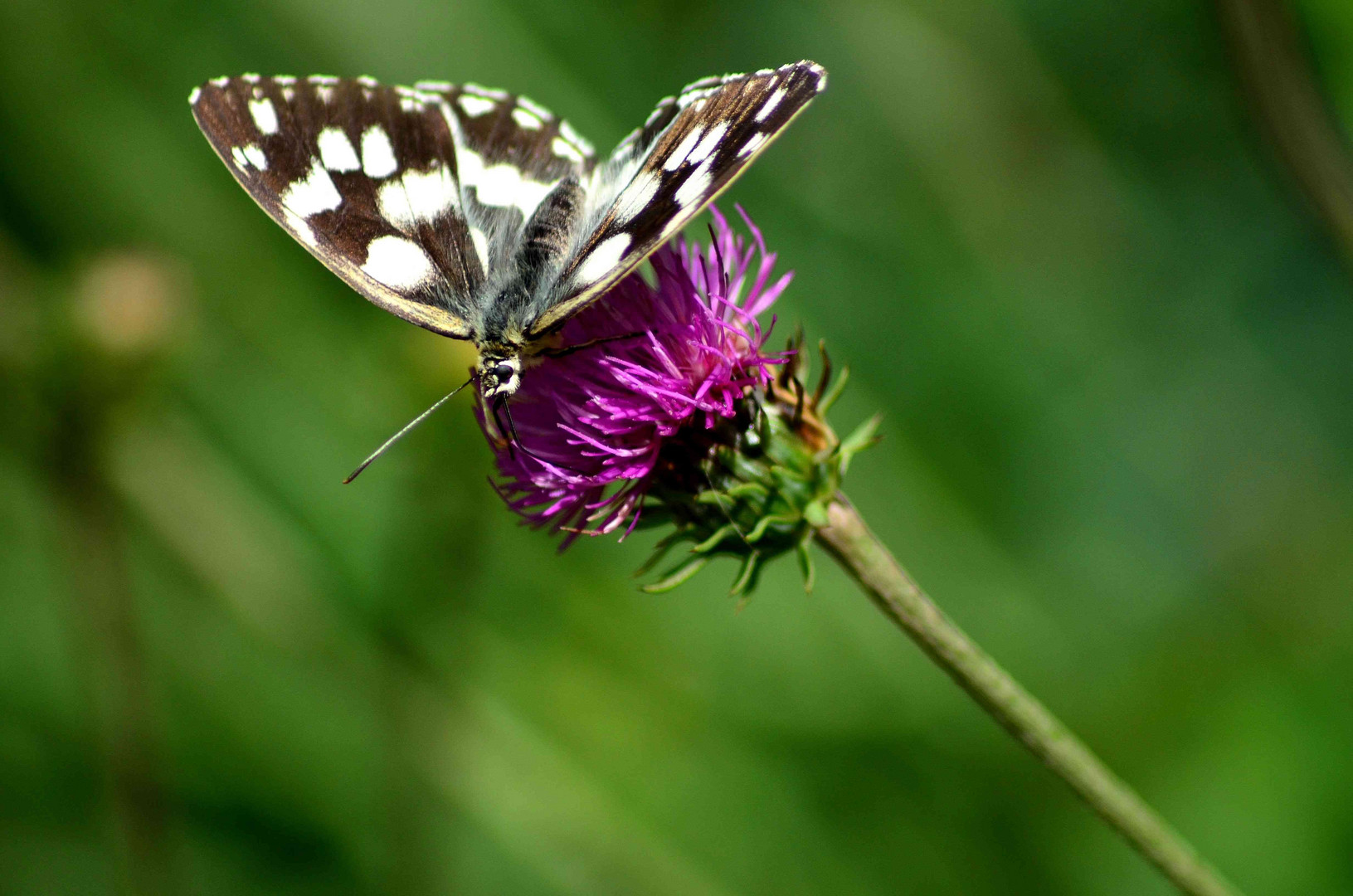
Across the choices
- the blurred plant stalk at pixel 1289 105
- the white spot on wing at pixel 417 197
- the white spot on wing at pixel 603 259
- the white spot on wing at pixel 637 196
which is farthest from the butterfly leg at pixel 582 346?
the blurred plant stalk at pixel 1289 105

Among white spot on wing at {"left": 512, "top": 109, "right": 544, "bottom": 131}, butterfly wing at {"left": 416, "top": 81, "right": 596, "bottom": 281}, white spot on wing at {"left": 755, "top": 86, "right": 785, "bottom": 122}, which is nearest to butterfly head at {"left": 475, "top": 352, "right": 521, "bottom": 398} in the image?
butterfly wing at {"left": 416, "top": 81, "right": 596, "bottom": 281}

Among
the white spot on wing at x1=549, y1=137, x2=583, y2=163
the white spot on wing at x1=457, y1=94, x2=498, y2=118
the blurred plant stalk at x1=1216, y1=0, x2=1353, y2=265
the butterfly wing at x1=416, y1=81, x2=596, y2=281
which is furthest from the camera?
the white spot on wing at x1=457, y1=94, x2=498, y2=118

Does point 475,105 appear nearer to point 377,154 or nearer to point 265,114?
point 377,154

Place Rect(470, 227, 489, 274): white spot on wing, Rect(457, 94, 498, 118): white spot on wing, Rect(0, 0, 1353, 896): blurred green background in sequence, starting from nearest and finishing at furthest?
Rect(470, 227, 489, 274): white spot on wing
Rect(457, 94, 498, 118): white spot on wing
Rect(0, 0, 1353, 896): blurred green background

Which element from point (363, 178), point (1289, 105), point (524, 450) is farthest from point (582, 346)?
point (1289, 105)

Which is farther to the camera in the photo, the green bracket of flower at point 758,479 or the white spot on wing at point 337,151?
the white spot on wing at point 337,151

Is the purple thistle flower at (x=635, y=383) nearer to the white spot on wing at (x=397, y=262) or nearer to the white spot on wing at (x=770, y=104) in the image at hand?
the white spot on wing at (x=770, y=104)

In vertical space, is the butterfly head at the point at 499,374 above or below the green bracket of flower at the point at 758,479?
above

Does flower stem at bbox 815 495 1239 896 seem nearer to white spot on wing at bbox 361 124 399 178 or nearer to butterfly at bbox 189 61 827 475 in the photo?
butterfly at bbox 189 61 827 475
